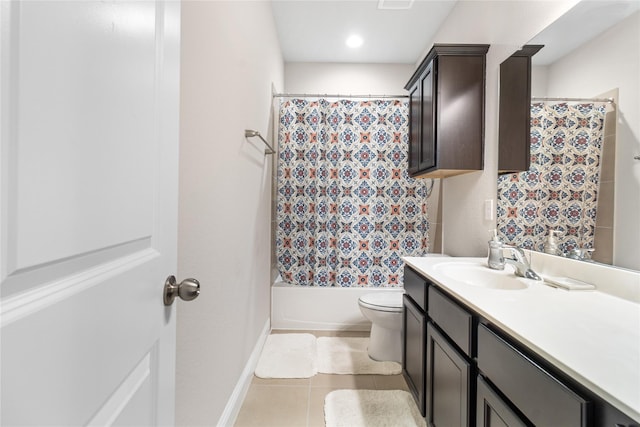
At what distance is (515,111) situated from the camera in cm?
163

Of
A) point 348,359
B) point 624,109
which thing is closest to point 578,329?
point 624,109

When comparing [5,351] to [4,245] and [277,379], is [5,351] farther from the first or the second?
[277,379]

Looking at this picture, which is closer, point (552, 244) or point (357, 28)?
point (552, 244)

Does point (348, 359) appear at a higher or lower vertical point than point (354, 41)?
lower

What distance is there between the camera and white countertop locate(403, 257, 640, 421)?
59 centimetres

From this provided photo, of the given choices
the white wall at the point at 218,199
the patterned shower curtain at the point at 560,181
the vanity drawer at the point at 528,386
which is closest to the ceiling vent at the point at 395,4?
the white wall at the point at 218,199

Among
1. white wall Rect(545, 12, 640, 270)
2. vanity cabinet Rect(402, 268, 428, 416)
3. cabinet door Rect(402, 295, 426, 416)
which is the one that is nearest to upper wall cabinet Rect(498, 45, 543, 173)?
white wall Rect(545, 12, 640, 270)

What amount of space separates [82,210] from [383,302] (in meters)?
2.05

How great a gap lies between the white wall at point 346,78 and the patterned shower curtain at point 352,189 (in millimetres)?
795

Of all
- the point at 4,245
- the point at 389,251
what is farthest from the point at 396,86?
the point at 4,245

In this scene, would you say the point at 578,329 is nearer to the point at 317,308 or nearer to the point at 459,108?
the point at 459,108

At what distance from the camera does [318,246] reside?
2.73 m

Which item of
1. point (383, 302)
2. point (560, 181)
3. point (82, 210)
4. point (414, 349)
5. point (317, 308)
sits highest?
point (560, 181)

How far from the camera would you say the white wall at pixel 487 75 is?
5.18 ft
